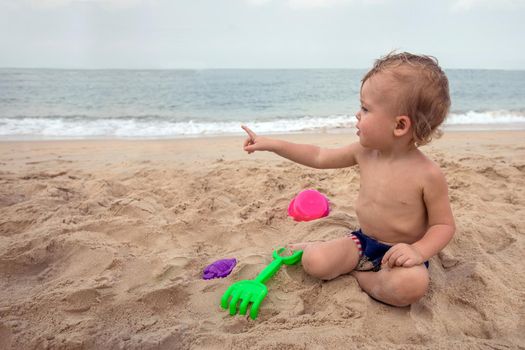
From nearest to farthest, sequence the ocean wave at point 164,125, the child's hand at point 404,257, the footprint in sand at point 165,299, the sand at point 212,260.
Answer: the sand at point 212,260 < the child's hand at point 404,257 < the footprint in sand at point 165,299 < the ocean wave at point 164,125

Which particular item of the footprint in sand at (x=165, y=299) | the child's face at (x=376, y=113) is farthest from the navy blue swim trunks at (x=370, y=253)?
the footprint in sand at (x=165, y=299)

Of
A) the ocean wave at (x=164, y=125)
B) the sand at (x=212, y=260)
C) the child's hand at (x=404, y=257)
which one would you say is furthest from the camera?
the ocean wave at (x=164, y=125)

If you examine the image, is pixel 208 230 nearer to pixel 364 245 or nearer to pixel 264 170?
pixel 364 245

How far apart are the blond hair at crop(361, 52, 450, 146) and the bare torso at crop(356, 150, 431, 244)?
0.63 feet

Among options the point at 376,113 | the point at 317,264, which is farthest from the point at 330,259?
the point at 376,113

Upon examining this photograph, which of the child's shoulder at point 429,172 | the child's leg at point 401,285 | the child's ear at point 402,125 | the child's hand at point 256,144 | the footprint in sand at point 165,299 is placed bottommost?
the footprint in sand at point 165,299

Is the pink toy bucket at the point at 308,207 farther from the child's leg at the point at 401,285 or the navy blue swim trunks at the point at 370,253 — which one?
the child's leg at the point at 401,285

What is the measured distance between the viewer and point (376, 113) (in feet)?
6.27

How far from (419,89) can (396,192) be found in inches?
19.2

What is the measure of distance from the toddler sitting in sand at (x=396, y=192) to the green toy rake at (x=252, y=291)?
0.15 meters

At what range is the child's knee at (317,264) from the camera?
2.01 metres

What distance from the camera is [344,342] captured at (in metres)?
1.58

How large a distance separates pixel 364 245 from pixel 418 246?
32 cm

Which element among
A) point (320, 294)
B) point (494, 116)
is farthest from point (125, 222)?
point (494, 116)
